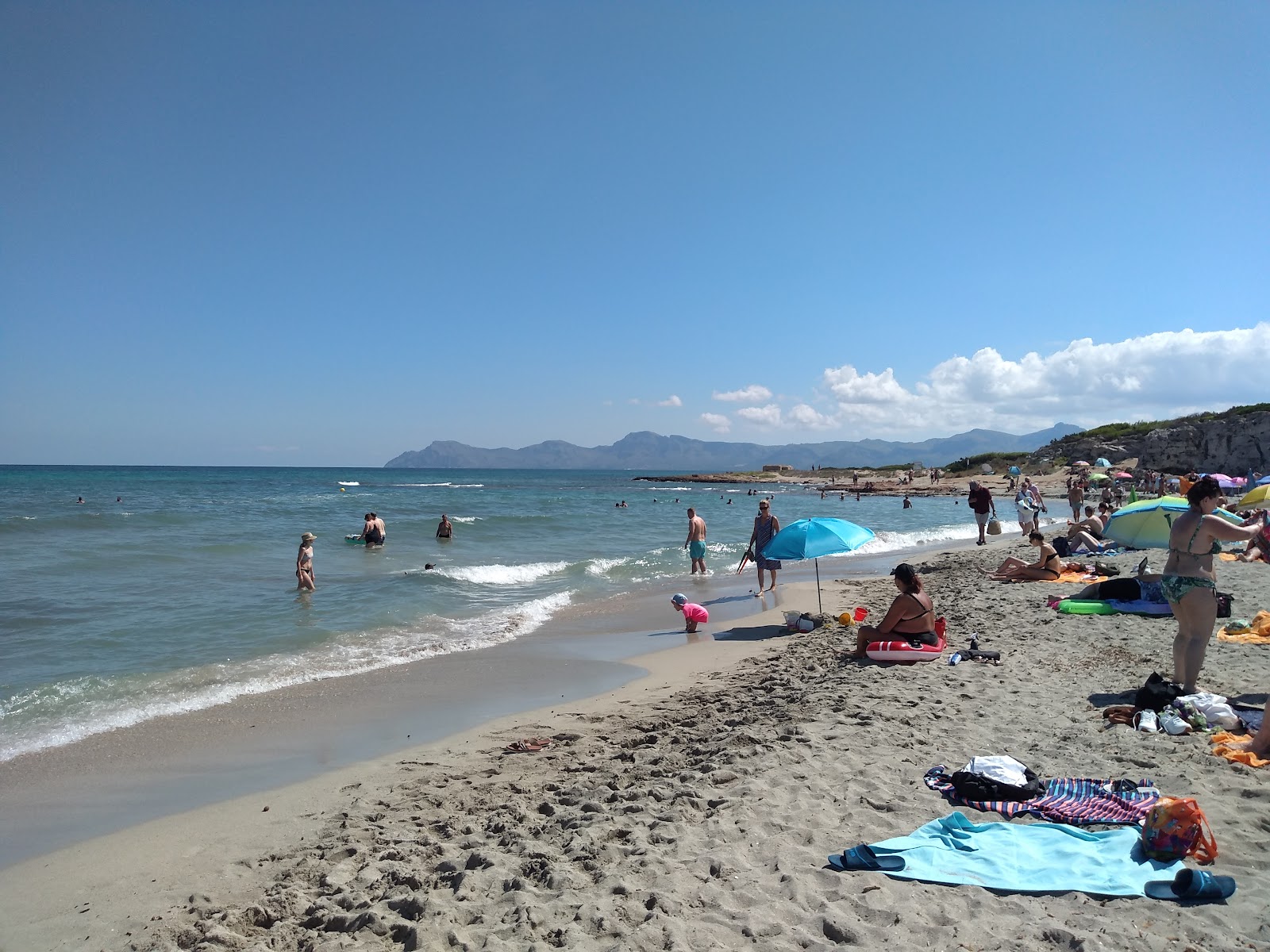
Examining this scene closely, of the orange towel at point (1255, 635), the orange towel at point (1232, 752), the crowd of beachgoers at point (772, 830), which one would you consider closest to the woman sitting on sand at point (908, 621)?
the crowd of beachgoers at point (772, 830)

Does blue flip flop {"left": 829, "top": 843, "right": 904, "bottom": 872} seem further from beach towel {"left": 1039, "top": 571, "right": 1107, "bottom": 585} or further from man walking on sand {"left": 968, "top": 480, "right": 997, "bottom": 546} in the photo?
man walking on sand {"left": 968, "top": 480, "right": 997, "bottom": 546}

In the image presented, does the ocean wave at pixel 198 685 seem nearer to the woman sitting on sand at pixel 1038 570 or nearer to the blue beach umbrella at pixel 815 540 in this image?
the blue beach umbrella at pixel 815 540

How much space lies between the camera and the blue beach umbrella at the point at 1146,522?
1083cm

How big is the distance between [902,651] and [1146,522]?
541 centimetres

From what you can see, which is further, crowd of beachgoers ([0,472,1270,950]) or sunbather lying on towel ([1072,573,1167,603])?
sunbather lying on towel ([1072,573,1167,603])

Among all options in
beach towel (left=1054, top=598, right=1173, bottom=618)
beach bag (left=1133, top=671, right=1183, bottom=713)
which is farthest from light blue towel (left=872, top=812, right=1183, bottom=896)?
beach towel (left=1054, top=598, right=1173, bottom=618)

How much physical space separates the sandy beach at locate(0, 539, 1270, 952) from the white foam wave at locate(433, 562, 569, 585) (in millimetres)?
9645

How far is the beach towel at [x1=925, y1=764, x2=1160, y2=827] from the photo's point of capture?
13.7 ft

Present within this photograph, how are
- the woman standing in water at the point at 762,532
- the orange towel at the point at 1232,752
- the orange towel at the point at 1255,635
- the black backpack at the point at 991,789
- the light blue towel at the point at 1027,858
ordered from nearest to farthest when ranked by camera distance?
the light blue towel at the point at 1027,858, the black backpack at the point at 991,789, the orange towel at the point at 1232,752, the orange towel at the point at 1255,635, the woman standing in water at the point at 762,532

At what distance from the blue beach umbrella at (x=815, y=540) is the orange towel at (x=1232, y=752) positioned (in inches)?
195

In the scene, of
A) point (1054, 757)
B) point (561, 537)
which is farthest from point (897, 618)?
point (561, 537)

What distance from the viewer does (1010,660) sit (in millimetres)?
7957

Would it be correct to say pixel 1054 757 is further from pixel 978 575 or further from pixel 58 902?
pixel 978 575

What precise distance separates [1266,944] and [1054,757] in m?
2.12
